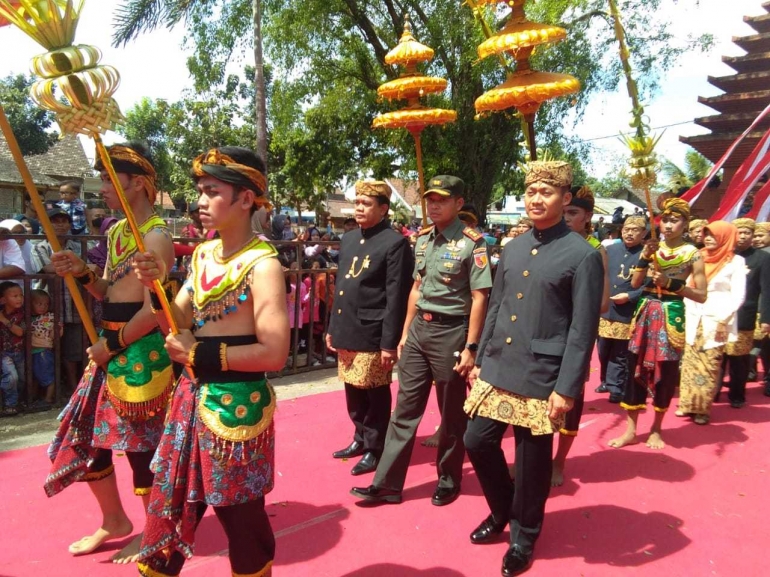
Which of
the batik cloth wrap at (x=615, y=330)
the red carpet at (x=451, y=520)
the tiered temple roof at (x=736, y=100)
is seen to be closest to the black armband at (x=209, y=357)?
the red carpet at (x=451, y=520)

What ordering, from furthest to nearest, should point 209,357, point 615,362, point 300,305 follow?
point 300,305 → point 615,362 → point 209,357

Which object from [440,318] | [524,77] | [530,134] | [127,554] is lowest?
[127,554]

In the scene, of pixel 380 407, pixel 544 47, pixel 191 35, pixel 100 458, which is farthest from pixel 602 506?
pixel 191 35

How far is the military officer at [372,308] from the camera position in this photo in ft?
13.7

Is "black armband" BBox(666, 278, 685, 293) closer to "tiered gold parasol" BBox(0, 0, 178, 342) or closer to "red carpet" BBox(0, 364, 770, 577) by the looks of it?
"red carpet" BBox(0, 364, 770, 577)

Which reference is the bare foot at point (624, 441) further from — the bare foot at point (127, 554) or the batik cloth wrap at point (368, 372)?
the bare foot at point (127, 554)

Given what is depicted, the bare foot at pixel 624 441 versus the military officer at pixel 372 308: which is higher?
the military officer at pixel 372 308

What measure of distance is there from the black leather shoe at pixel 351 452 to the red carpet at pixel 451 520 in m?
0.11

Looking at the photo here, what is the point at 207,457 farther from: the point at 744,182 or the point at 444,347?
the point at 744,182

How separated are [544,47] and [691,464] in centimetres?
1093

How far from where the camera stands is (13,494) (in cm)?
366

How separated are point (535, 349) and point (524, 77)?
5.74ft

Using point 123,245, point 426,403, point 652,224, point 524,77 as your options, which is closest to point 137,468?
point 123,245

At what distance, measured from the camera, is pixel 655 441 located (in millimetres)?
4836
